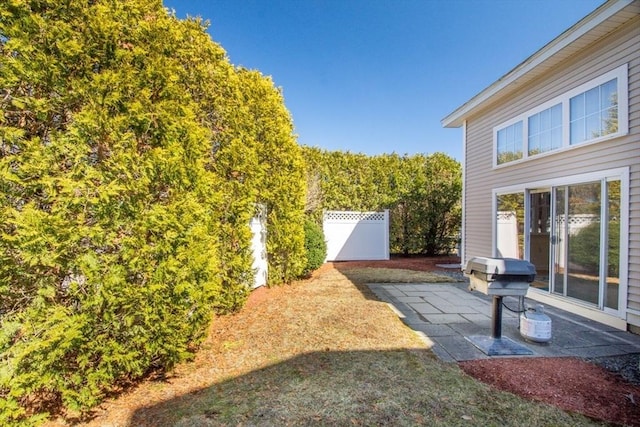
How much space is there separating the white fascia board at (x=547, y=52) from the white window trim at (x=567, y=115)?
→ 2.37ft

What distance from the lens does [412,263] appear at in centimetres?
1046

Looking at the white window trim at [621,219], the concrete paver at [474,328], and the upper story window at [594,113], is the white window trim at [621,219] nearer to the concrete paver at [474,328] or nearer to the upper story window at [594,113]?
the concrete paver at [474,328]

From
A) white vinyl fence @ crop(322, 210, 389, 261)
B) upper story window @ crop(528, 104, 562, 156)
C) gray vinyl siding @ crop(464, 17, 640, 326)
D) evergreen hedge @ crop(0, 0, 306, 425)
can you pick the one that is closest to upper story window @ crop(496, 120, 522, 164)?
gray vinyl siding @ crop(464, 17, 640, 326)

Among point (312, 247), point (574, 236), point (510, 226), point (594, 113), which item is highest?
point (594, 113)

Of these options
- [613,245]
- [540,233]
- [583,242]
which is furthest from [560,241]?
[613,245]

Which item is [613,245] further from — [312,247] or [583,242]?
[312,247]

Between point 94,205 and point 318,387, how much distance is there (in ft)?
7.62

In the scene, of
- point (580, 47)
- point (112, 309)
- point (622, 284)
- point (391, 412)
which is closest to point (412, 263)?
point (622, 284)

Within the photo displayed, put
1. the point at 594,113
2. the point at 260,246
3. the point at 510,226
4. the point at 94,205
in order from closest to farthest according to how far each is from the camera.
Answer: the point at 94,205 < the point at 594,113 < the point at 260,246 < the point at 510,226

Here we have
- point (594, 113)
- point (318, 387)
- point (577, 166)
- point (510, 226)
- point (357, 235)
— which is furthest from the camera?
point (357, 235)

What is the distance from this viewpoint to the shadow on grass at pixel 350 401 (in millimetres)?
2250

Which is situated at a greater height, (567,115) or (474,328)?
(567,115)

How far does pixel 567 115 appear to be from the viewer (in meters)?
5.39

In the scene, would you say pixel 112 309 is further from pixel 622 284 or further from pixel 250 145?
pixel 622 284
